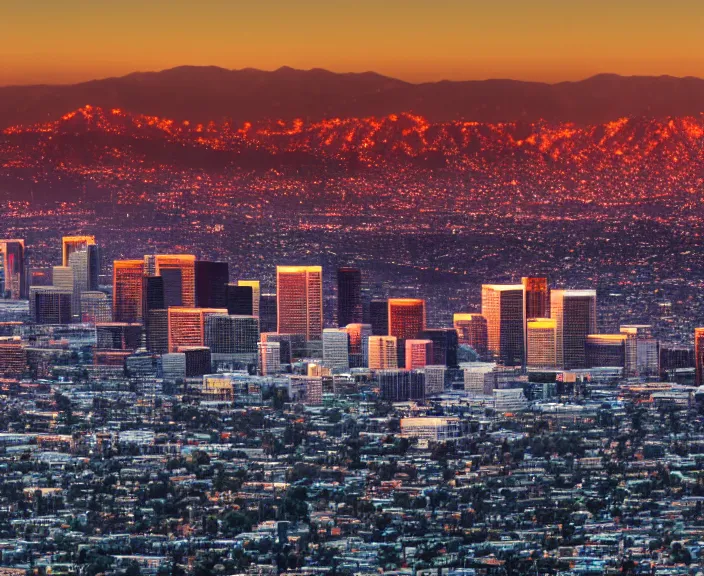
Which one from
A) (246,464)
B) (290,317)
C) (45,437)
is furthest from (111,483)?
(290,317)

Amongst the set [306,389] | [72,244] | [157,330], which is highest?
[72,244]

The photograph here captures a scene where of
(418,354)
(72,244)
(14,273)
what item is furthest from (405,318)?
(14,273)

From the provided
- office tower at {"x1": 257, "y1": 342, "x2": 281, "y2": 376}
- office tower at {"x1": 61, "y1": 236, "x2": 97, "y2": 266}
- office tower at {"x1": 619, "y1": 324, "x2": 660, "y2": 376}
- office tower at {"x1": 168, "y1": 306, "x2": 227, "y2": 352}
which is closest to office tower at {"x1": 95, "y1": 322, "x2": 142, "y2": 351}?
office tower at {"x1": 168, "y1": 306, "x2": 227, "y2": 352}

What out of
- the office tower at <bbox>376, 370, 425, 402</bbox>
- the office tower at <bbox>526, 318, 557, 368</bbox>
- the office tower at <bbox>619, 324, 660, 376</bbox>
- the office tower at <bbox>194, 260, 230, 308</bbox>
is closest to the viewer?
the office tower at <bbox>376, 370, 425, 402</bbox>

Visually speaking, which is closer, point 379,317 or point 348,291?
point 379,317

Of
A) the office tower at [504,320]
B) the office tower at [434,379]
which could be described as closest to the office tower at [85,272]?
the office tower at [504,320]

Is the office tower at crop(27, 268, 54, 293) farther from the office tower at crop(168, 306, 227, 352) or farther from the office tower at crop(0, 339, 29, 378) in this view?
the office tower at crop(0, 339, 29, 378)

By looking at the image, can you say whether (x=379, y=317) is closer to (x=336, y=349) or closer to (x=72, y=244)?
(x=336, y=349)
